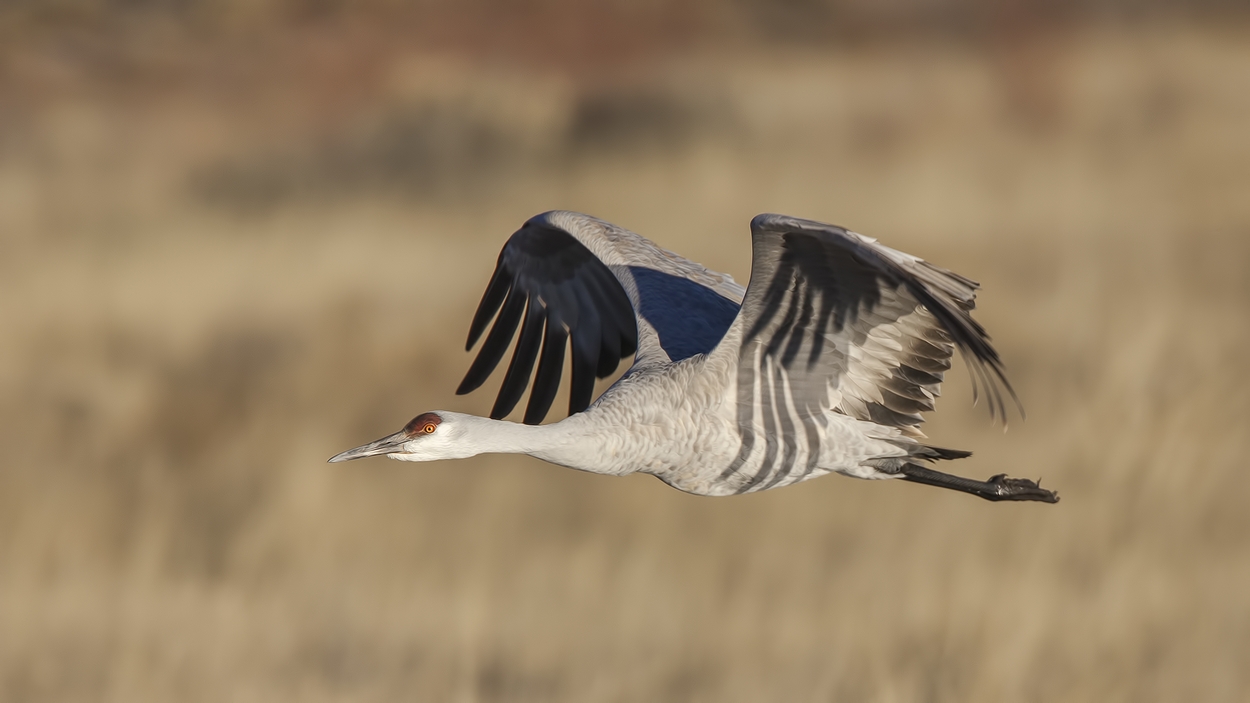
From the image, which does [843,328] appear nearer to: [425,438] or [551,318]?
[425,438]

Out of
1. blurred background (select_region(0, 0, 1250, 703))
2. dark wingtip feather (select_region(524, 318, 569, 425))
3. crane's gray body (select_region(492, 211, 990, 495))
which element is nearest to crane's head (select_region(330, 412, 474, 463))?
crane's gray body (select_region(492, 211, 990, 495))

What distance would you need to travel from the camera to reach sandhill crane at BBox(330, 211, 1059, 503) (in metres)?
5.77

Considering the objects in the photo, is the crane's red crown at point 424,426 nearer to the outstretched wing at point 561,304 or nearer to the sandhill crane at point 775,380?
the sandhill crane at point 775,380

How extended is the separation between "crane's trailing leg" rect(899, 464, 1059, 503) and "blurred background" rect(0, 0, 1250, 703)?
1.48 meters

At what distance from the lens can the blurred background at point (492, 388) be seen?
858 centimetres

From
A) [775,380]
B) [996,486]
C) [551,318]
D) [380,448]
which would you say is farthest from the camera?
[551,318]

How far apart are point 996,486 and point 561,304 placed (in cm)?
259

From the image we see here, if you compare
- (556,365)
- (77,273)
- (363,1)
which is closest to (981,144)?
Answer: (363,1)

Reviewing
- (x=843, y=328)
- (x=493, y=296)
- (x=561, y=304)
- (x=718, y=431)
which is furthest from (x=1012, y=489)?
(x=493, y=296)

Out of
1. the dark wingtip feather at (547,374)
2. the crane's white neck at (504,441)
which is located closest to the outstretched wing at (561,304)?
the dark wingtip feather at (547,374)

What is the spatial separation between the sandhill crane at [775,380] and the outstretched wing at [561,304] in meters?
0.17

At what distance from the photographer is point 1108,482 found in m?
9.91

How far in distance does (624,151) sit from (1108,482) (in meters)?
6.06

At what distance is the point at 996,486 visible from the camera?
7.17m
